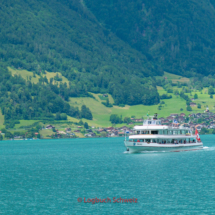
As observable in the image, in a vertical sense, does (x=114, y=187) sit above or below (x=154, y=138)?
below

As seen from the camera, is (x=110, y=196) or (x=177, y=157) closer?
(x=110, y=196)

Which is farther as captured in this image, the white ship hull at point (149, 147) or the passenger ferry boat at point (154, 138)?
the passenger ferry boat at point (154, 138)

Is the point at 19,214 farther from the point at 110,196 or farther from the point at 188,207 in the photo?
the point at 188,207

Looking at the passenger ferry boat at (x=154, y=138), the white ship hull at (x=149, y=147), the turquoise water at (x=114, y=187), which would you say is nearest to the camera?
the turquoise water at (x=114, y=187)

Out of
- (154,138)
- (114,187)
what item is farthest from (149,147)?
(114,187)

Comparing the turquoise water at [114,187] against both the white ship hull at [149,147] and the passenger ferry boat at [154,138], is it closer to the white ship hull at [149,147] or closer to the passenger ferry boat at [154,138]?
the white ship hull at [149,147]

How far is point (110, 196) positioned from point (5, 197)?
17.8m

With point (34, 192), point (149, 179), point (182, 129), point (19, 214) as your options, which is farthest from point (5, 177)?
point (182, 129)

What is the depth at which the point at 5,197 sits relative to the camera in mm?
81000

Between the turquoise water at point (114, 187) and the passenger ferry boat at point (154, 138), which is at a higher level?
the passenger ferry boat at point (154, 138)

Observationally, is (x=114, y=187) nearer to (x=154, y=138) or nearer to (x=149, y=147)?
(x=149, y=147)

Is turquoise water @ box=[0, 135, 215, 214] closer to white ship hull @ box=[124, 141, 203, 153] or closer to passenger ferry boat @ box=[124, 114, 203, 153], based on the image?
white ship hull @ box=[124, 141, 203, 153]

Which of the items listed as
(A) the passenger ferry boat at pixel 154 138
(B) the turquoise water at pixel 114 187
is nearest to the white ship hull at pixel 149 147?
(A) the passenger ferry boat at pixel 154 138

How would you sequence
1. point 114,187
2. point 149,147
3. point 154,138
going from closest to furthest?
1. point 114,187
2. point 149,147
3. point 154,138
